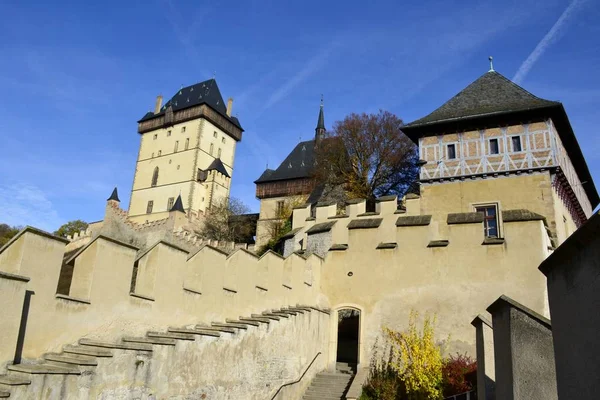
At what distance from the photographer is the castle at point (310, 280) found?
7.22 metres

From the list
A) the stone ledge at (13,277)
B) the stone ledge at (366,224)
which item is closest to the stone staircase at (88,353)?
the stone ledge at (13,277)

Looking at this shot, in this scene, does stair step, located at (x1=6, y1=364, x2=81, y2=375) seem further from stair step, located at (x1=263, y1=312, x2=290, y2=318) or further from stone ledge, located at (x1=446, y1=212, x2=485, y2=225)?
stone ledge, located at (x1=446, y1=212, x2=485, y2=225)

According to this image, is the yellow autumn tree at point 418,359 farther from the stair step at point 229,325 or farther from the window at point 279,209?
the window at point 279,209

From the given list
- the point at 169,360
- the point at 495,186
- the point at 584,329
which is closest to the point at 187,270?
the point at 169,360

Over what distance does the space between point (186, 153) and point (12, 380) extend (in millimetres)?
58824

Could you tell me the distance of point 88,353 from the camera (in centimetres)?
746

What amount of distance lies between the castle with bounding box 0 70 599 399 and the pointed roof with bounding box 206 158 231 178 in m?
41.4

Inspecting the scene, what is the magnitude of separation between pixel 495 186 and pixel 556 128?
12.3 ft

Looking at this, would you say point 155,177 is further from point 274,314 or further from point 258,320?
point 258,320

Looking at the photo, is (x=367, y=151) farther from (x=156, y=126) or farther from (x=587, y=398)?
(x=156, y=126)

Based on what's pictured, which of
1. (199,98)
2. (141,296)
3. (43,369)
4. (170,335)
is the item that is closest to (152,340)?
(170,335)

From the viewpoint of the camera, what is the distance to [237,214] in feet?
157

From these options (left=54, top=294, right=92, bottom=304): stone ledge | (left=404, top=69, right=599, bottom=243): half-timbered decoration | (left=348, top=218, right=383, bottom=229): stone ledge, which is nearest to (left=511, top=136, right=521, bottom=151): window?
(left=404, top=69, right=599, bottom=243): half-timbered decoration

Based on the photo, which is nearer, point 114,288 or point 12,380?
point 12,380
